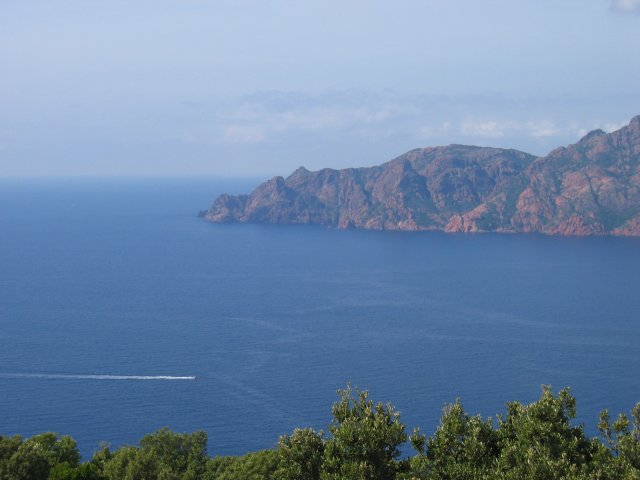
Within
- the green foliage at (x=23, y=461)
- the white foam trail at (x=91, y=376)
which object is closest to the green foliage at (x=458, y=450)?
the green foliage at (x=23, y=461)

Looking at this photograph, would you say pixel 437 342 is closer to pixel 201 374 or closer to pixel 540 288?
pixel 201 374

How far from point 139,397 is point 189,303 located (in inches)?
2240

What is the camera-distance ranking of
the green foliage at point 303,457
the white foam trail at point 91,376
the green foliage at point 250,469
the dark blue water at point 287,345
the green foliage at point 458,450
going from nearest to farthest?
1. the green foliage at point 458,450
2. the green foliage at point 303,457
3. the green foliage at point 250,469
4. the dark blue water at point 287,345
5. the white foam trail at point 91,376

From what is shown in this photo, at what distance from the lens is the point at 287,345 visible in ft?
400

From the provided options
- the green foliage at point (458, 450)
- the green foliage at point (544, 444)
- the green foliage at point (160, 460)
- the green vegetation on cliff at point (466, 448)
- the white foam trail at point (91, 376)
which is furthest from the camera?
the white foam trail at point (91, 376)

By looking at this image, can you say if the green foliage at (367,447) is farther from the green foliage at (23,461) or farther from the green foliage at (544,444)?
the green foliage at (23,461)

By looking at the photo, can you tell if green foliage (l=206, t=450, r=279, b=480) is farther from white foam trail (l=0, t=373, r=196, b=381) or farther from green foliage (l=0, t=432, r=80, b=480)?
white foam trail (l=0, t=373, r=196, b=381)

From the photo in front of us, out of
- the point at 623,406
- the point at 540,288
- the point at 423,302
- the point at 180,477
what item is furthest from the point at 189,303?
the point at 180,477

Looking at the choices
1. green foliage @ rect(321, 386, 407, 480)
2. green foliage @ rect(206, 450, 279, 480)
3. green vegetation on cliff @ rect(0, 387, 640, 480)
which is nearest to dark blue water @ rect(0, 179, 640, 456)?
green foliage @ rect(206, 450, 279, 480)

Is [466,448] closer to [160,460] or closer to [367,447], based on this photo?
[367,447]

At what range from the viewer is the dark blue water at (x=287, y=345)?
92312mm

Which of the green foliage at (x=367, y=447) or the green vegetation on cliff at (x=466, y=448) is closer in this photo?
the green vegetation on cliff at (x=466, y=448)

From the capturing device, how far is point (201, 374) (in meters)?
107

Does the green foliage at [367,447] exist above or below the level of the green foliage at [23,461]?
above
